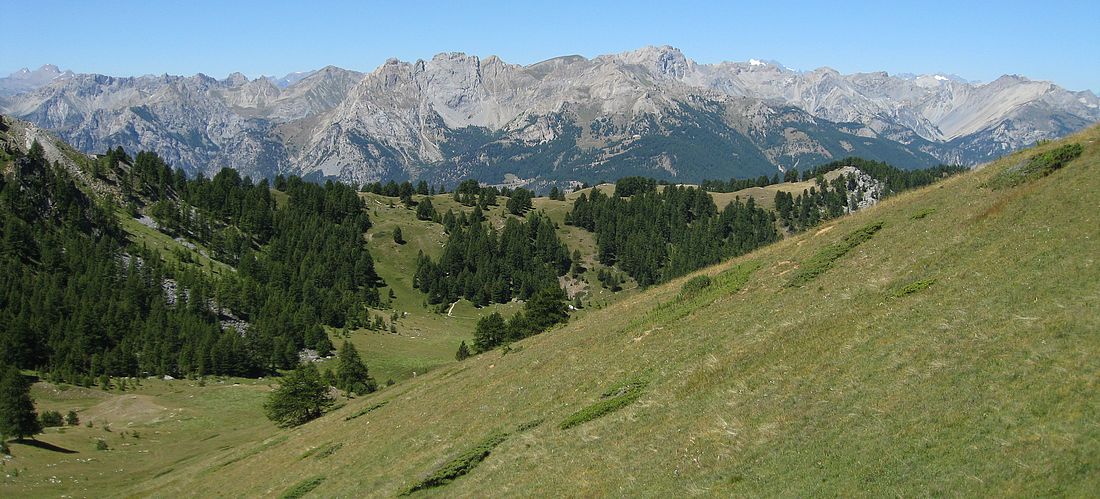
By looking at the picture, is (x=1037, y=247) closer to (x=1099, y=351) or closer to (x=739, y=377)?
(x=1099, y=351)

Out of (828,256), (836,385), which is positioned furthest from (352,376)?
(836,385)

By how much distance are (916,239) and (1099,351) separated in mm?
18157

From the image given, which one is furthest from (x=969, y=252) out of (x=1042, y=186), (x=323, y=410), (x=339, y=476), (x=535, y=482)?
(x=323, y=410)

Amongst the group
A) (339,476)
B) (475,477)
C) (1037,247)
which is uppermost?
(1037,247)

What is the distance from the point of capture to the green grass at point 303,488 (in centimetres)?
3719

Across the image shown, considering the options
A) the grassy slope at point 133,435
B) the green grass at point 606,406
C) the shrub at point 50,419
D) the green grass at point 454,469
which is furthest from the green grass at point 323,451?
the shrub at point 50,419

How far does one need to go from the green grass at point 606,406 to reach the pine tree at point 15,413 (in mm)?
65337

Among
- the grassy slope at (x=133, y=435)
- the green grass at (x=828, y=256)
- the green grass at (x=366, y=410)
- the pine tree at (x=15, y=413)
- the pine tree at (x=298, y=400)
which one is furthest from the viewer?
the pine tree at (x=298, y=400)

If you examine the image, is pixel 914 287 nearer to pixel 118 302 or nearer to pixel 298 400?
pixel 298 400

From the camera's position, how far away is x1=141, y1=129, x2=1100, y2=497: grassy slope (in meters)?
17.8

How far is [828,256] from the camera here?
4022cm

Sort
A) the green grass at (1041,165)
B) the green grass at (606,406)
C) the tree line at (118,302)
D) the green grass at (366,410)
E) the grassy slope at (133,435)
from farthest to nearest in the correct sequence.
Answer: the tree line at (118,302), the grassy slope at (133,435), the green grass at (366,410), the green grass at (1041,165), the green grass at (606,406)

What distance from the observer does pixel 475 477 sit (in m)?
28.0

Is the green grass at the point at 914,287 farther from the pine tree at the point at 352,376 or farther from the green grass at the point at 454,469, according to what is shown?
the pine tree at the point at 352,376
